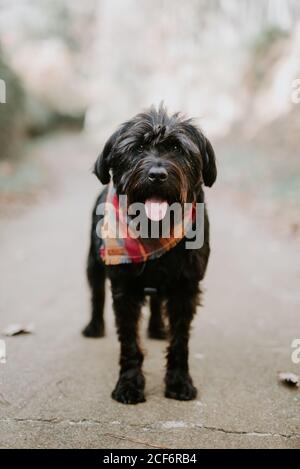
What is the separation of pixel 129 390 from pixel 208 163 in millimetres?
1459

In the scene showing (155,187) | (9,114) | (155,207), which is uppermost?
(9,114)

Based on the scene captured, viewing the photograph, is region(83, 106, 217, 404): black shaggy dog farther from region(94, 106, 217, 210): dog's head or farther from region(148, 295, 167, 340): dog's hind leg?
region(148, 295, 167, 340): dog's hind leg

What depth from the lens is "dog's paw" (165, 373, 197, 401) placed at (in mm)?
3524

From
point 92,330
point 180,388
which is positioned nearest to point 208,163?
point 180,388

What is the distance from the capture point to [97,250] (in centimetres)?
427

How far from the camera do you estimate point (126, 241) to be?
356cm

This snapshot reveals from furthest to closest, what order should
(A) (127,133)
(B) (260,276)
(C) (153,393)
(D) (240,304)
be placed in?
(B) (260,276)
(D) (240,304)
(C) (153,393)
(A) (127,133)

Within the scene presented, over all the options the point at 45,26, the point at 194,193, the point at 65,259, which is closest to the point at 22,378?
the point at 194,193

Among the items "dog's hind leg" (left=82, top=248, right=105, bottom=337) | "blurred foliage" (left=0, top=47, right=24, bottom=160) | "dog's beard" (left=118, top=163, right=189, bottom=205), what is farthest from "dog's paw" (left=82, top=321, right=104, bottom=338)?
"blurred foliage" (left=0, top=47, right=24, bottom=160)

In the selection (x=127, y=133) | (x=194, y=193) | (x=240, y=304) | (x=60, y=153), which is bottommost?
(x=240, y=304)

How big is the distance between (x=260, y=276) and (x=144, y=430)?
3807 mm

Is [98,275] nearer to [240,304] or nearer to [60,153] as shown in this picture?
[240,304]

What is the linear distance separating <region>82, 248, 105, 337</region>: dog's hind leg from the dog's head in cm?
131

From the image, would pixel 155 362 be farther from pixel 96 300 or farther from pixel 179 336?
pixel 96 300
